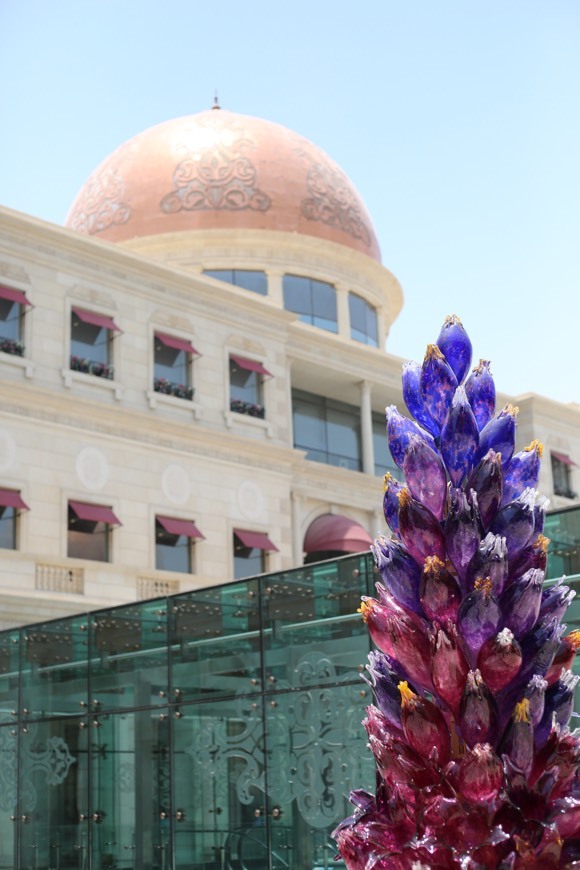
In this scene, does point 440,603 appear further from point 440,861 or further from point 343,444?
point 343,444

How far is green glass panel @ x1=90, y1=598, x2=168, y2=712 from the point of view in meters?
18.3

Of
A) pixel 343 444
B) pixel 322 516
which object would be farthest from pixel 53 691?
pixel 343 444

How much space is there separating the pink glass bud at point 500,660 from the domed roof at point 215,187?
4039 centimetres

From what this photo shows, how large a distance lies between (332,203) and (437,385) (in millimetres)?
41873

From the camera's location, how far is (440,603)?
4.64 m

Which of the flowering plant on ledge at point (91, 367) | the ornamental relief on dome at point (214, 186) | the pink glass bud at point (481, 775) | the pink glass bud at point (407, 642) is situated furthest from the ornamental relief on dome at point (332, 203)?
the pink glass bud at point (481, 775)

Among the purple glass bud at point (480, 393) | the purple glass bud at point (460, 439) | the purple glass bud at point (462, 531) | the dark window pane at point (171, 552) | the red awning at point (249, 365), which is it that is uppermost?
the red awning at point (249, 365)

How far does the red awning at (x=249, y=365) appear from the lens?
35.9 metres

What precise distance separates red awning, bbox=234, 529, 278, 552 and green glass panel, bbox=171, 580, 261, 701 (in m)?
15.8

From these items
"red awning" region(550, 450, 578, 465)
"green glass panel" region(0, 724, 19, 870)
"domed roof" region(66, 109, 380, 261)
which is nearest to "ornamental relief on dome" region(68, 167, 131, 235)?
"domed roof" region(66, 109, 380, 261)

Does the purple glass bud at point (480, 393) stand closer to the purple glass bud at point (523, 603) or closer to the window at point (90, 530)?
the purple glass bud at point (523, 603)

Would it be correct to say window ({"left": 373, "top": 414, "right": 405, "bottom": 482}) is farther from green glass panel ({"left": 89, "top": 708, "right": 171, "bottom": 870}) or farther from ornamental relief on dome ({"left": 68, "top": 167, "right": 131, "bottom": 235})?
green glass panel ({"left": 89, "top": 708, "right": 171, "bottom": 870})

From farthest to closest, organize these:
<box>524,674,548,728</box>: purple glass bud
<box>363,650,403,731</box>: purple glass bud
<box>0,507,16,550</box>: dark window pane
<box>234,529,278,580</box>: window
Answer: <box>234,529,278,580</box>: window → <box>0,507,16,550</box>: dark window pane → <box>363,650,403,731</box>: purple glass bud → <box>524,674,548,728</box>: purple glass bud

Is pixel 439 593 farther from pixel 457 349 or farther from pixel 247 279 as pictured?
pixel 247 279
